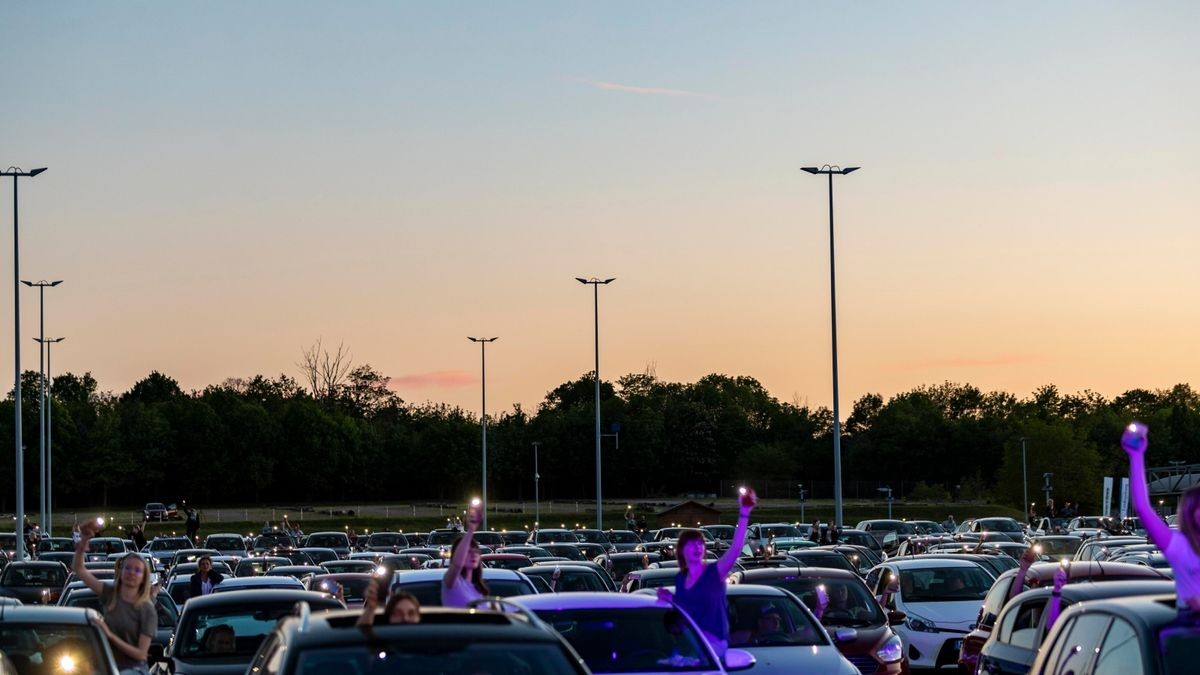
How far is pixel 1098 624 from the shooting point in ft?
30.0

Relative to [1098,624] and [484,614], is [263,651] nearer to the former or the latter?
[484,614]

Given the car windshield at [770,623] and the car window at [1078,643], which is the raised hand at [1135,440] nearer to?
the car window at [1078,643]

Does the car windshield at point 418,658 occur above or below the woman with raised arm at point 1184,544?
below

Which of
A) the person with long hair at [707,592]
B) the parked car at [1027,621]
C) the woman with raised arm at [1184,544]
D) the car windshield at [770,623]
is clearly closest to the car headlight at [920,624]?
the car windshield at [770,623]

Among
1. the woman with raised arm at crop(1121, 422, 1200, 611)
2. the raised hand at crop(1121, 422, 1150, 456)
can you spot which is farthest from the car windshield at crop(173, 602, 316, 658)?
the woman with raised arm at crop(1121, 422, 1200, 611)

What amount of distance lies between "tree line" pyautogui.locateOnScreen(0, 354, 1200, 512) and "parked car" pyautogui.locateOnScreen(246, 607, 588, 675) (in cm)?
11133

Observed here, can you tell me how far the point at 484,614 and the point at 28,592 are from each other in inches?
1019

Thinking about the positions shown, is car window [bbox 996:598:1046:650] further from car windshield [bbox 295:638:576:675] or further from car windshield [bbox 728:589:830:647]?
car windshield [bbox 295:638:576:675]

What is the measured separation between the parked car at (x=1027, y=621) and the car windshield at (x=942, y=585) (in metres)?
9.07

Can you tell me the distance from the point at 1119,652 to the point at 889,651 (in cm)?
840

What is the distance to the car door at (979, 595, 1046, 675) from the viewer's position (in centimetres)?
1256

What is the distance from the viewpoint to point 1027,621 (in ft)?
44.3

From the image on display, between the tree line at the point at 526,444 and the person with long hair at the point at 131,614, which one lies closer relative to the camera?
the person with long hair at the point at 131,614

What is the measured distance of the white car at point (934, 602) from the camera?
2167 cm
